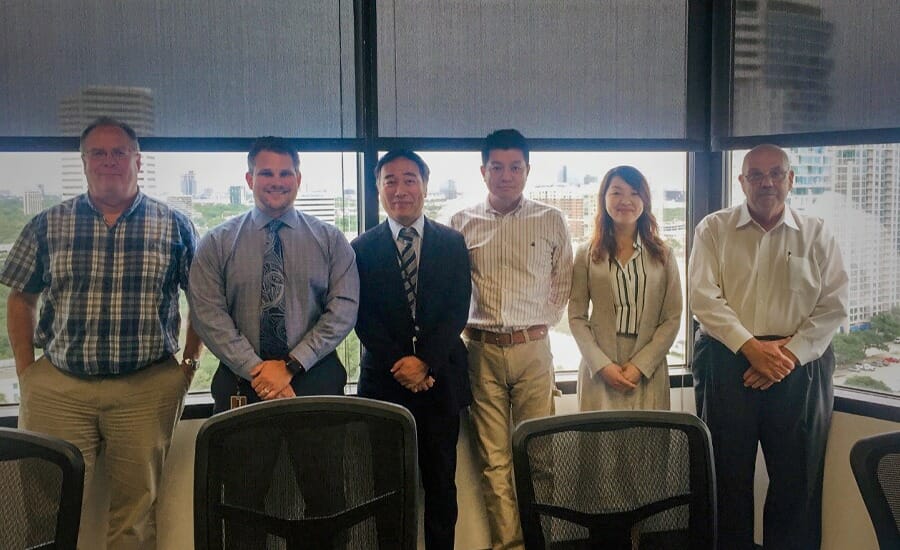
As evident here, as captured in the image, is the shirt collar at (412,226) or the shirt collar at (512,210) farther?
the shirt collar at (512,210)

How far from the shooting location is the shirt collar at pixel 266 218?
2879 millimetres

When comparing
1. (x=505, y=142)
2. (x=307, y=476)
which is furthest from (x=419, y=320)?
(x=307, y=476)

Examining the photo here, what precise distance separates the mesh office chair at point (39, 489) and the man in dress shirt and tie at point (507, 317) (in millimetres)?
1873

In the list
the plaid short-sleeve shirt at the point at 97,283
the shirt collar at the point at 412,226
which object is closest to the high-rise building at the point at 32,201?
the plaid short-sleeve shirt at the point at 97,283

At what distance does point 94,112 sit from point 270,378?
1.35 m

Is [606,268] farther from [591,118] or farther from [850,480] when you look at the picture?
[850,480]

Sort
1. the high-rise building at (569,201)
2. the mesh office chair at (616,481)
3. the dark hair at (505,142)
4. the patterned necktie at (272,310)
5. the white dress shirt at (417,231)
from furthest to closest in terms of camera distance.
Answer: the high-rise building at (569,201) → the dark hair at (505,142) → the white dress shirt at (417,231) → the patterned necktie at (272,310) → the mesh office chair at (616,481)

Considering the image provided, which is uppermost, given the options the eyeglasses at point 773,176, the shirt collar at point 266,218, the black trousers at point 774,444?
the eyeglasses at point 773,176

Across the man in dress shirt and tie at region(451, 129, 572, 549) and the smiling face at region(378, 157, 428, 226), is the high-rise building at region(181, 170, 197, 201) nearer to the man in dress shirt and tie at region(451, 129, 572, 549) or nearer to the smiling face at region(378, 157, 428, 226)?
the smiling face at region(378, 157, 428, 226)

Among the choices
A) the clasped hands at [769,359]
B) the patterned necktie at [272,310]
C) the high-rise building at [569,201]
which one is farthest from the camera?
the high-rise building at [569,201]

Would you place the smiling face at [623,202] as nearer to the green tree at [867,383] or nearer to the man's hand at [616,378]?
the man's hand at [616,378]

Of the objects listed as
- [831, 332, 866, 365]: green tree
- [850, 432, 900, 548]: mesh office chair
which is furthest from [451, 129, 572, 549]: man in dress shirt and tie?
[850, 432, 900, 548]: mesh office chair

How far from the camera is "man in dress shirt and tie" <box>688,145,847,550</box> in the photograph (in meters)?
2.98

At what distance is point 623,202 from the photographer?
3.15 meters
